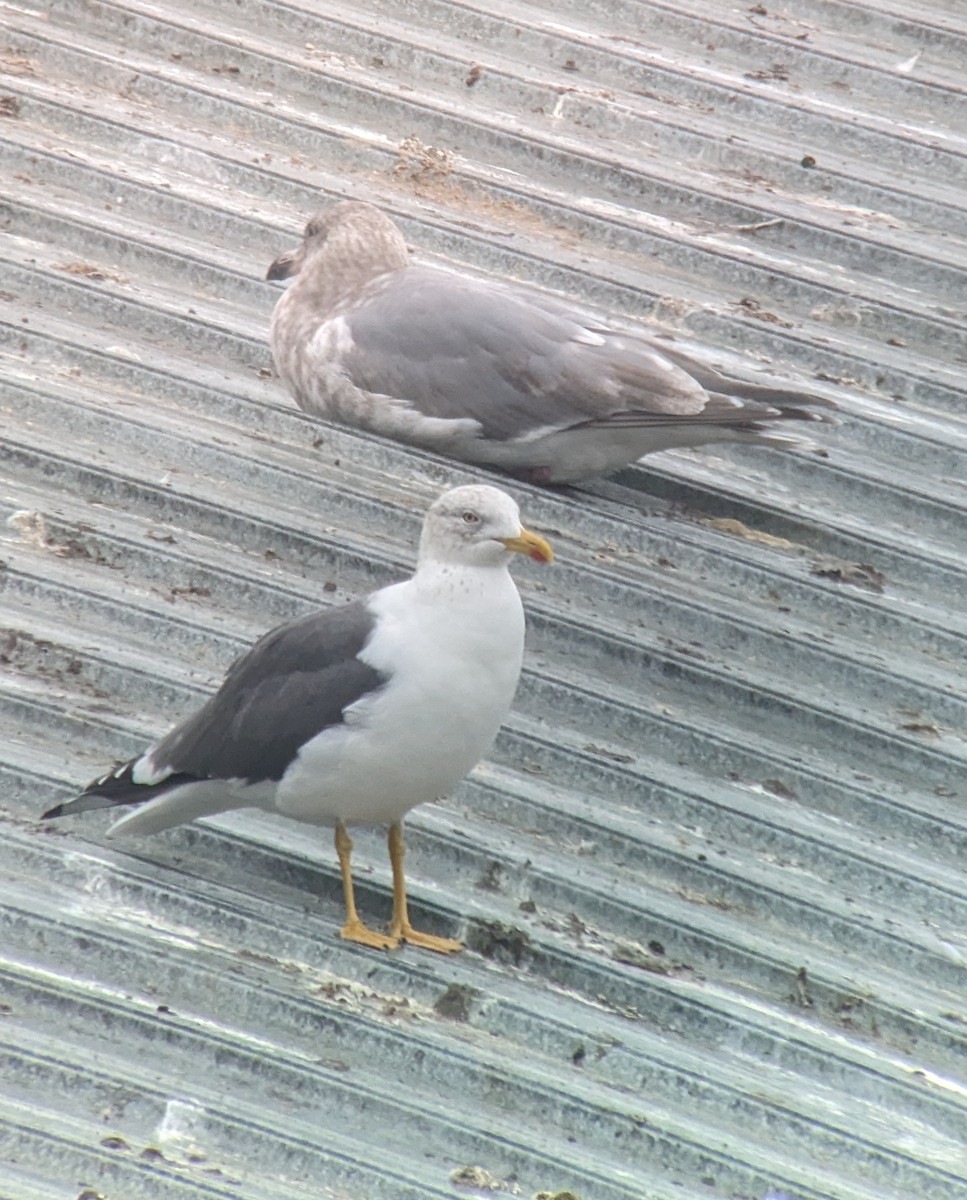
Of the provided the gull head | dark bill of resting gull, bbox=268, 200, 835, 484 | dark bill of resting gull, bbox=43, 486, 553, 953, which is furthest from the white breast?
the gull head

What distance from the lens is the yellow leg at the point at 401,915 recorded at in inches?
119

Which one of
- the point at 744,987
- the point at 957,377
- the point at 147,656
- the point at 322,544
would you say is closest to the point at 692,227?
the point at 957,377

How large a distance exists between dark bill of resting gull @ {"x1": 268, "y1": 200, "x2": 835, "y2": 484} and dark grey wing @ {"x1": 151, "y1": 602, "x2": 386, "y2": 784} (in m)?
1.36

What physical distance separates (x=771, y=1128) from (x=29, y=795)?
1305 mm

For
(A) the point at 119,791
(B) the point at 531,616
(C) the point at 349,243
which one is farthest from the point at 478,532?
(C) the point at 349,243

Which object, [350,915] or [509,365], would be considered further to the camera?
[509,365]

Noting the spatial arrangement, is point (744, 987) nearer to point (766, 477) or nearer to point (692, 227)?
point (766, 477)

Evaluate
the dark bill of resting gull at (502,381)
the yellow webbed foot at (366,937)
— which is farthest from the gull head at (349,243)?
the yellow webbed foot at (366,937)

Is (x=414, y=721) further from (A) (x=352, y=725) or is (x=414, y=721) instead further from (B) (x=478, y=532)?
(B) (x=478, y=532)

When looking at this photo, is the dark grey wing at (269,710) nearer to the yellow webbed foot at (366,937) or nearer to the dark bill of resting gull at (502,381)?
the yellow webbed foot at (366,937)

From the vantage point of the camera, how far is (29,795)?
123 inches

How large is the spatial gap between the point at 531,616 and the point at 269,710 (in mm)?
849

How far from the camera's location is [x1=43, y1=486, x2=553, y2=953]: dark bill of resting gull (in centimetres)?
304

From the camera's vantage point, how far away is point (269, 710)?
3.13 metres
